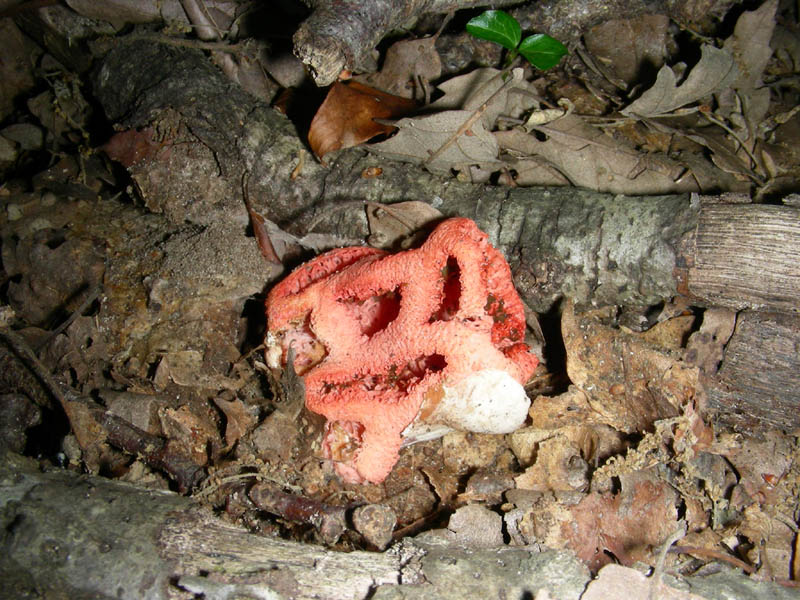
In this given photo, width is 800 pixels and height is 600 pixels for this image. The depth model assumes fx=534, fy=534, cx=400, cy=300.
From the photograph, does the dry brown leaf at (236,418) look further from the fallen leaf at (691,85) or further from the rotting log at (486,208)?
the fallen leaf at (691,85)

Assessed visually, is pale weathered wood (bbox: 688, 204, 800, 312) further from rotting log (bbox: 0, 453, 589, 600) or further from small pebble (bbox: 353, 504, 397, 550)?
small pebble (bbox: 353, 504, 397, 550)

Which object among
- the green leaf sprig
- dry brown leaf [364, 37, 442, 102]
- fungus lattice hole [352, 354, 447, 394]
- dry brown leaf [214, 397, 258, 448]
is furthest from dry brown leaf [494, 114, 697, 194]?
dry brown leaf [214, 397, 258, 448]

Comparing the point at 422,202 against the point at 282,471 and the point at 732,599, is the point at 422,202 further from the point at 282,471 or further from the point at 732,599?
the point at 732,599

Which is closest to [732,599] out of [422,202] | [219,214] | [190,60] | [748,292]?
[748,292]

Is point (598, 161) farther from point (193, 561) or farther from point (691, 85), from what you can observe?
point (193, 561)

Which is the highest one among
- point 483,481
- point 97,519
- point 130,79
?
point 130,79

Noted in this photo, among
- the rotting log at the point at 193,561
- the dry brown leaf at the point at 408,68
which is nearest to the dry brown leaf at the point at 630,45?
the dry brown leaf at the point at 408,68
